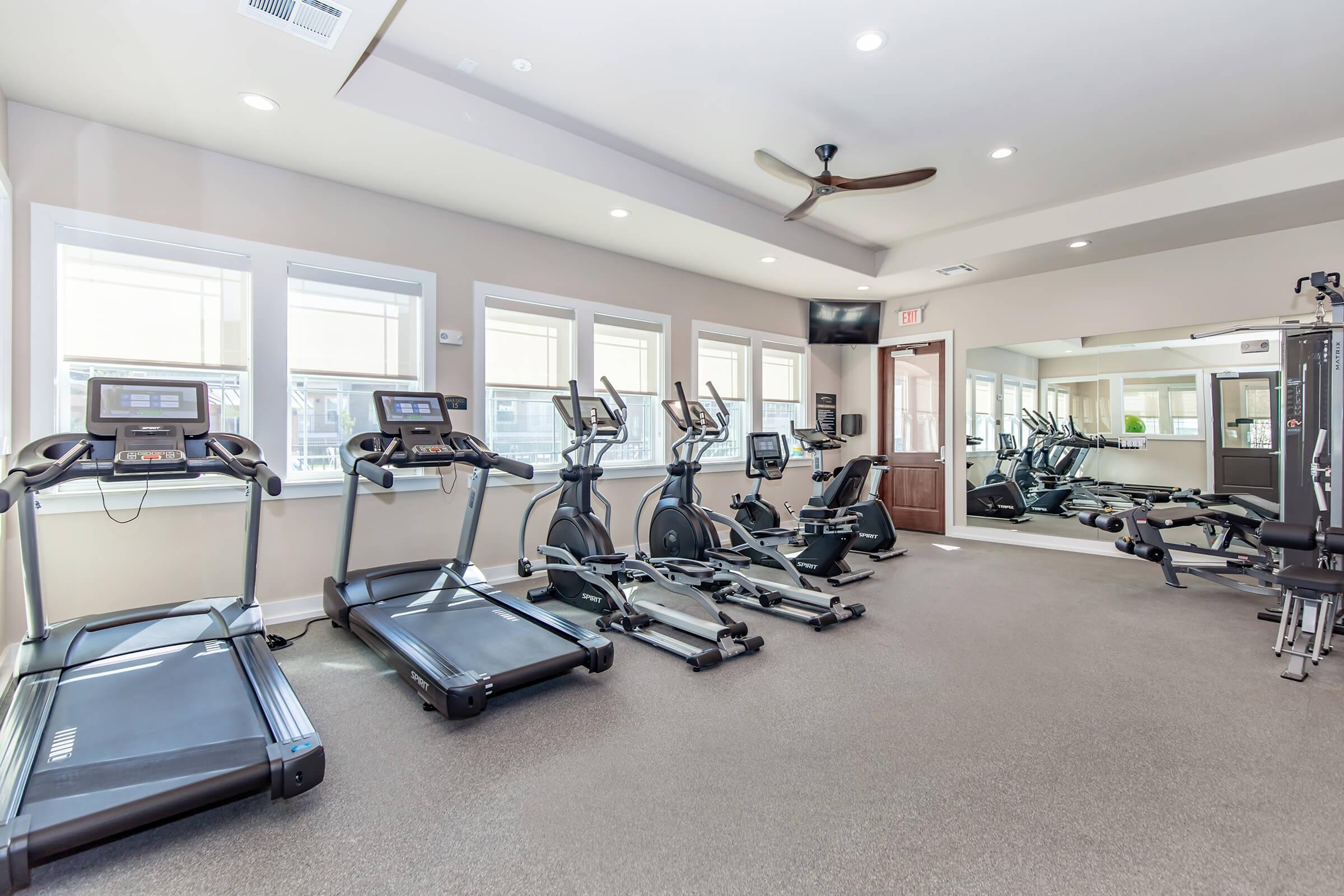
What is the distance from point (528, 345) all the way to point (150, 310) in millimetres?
2487

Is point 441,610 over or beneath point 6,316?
beneath

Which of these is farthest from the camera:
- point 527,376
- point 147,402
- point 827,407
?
point 827,407

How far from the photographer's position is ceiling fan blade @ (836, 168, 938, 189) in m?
3.86

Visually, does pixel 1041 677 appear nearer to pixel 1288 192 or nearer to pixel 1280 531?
pixel 1280 531

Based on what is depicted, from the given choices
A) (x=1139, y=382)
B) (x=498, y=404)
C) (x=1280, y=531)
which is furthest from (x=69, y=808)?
(x=1139, y=382)

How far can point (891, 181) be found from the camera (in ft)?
12.9

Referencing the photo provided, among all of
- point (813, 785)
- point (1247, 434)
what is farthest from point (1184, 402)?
point (813, 785)

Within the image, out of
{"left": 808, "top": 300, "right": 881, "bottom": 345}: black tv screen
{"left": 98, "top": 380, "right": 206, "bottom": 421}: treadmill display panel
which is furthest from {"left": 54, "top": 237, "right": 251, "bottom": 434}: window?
{"left": 808, "top": 300, "right": 881, "bottom": 345}: black tv screen

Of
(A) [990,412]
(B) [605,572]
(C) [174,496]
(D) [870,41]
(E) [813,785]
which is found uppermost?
(D) [870,41]

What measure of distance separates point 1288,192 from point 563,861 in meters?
6.30

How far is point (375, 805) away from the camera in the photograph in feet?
6.64

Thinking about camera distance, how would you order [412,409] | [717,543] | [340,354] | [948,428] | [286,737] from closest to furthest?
[286,737] → [412,409] → [340,354] → [717,543] → [948,428]

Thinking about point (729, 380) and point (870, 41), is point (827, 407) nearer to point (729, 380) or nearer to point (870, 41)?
point (729, 380)

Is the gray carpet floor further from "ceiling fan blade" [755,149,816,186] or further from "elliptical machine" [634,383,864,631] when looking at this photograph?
"ceiling fan blade" [755,149,816,186]
